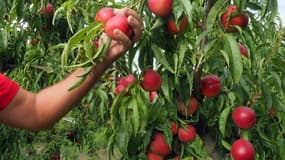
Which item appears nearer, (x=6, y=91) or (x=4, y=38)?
(x=6, y=91)

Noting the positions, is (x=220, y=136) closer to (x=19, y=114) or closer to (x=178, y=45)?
(x=178, y=45)

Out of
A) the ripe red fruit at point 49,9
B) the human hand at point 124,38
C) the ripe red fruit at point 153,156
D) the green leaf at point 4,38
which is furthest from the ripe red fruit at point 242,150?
the ripe red fruit at point 49,9

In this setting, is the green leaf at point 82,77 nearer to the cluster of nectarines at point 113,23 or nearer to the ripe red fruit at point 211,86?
the cluster of nectarines at point 113,23

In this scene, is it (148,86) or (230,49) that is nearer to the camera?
(230,49)

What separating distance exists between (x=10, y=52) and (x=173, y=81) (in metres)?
1.92

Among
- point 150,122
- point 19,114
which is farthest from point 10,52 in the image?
point 150,122

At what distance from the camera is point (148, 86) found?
143 cm

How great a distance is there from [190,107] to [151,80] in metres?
0.18

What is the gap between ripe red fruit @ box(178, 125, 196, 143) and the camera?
1.53 meters

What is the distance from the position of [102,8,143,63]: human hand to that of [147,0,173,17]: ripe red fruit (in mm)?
47

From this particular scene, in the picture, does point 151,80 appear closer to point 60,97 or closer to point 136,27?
point 136,27

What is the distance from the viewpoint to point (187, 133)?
153 cm

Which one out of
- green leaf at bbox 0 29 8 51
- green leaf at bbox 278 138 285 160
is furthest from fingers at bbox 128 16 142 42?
green leaf at bbox 0 29 8 51

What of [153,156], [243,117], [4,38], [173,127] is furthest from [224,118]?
[4,38]
